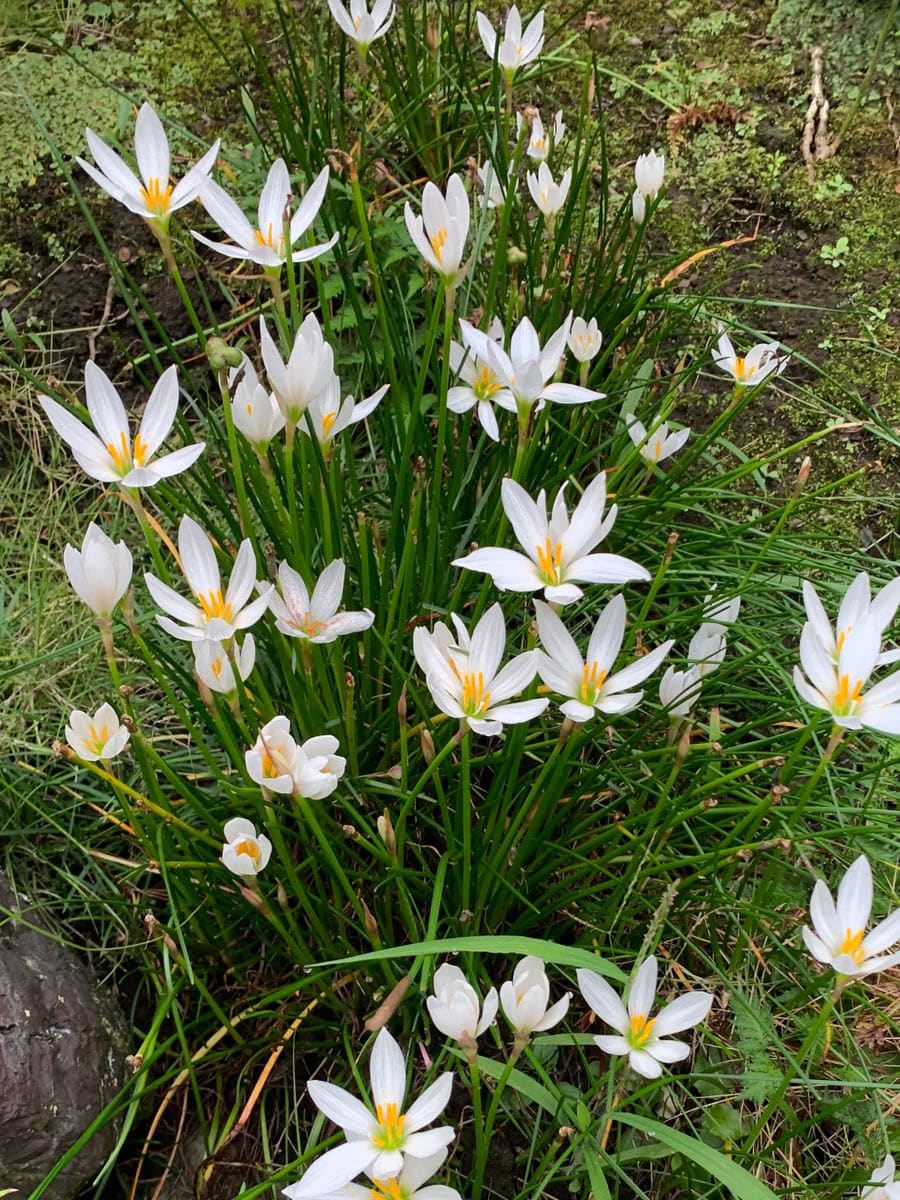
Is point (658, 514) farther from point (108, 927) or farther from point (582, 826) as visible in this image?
point (108, 927)

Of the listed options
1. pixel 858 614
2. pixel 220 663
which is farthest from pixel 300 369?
pixel 858 614

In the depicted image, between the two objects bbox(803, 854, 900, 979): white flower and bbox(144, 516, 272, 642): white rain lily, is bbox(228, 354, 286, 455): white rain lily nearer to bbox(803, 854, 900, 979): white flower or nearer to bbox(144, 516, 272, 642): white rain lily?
bbox(144, 516, 272, 642): white rain lily

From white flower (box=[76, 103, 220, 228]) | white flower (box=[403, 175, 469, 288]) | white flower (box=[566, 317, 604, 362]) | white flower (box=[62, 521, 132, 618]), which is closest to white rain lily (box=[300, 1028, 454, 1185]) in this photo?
white flower (box=[62, 521, 132, 618])

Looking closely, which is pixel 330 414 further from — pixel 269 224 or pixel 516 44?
pixel 516 44

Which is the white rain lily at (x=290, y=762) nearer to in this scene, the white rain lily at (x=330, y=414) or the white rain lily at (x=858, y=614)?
the white rain lily at (x=330, y=414)

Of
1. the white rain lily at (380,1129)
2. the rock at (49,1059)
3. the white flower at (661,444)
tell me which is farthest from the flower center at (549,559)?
the rock at (49,1059)
